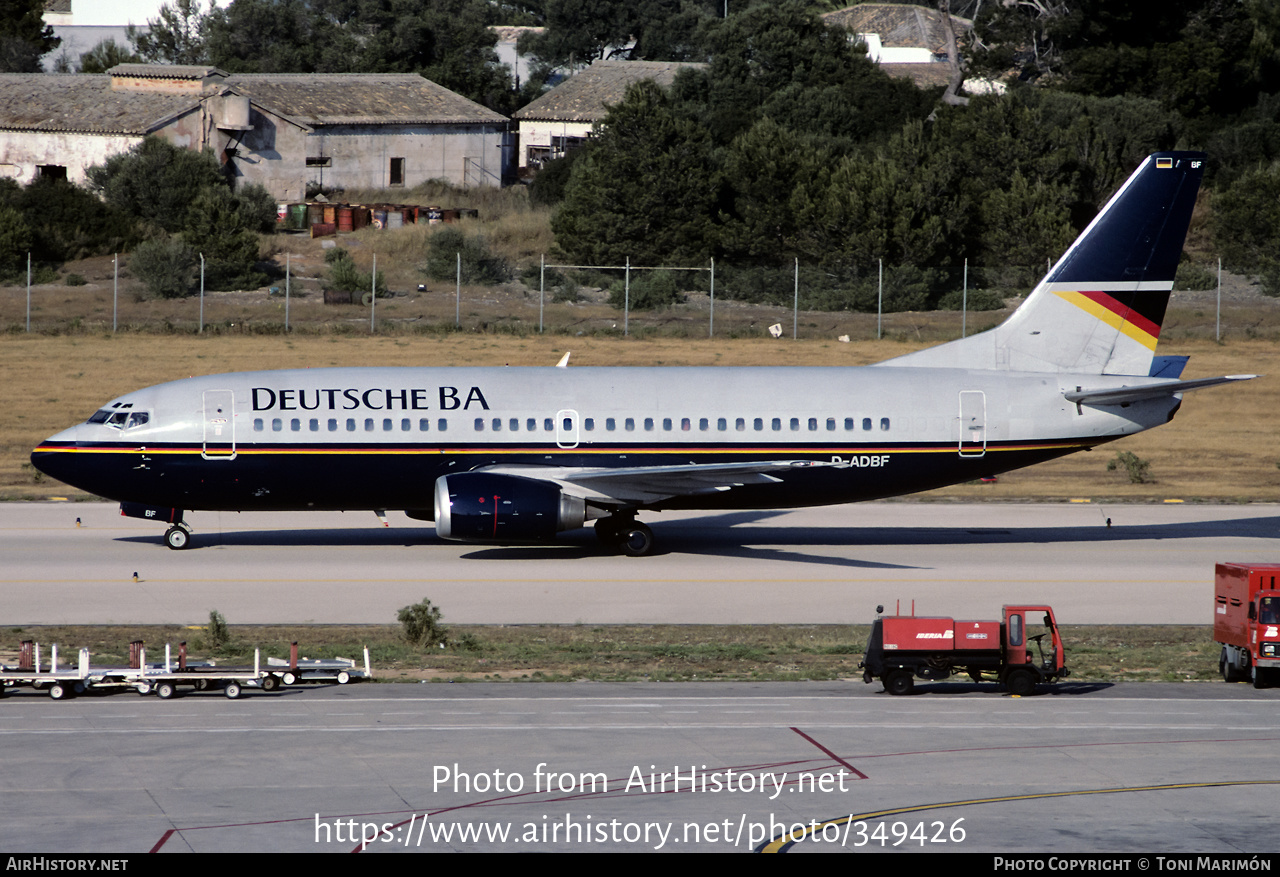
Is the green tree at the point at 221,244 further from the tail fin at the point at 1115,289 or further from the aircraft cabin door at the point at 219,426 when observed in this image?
the tail fin at the point at 1115,289

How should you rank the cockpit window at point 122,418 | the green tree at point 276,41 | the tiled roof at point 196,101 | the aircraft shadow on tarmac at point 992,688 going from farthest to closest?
the green tree at point 276,41, the tiled roof at point 196,101, the cockpit window at point 122,418, the aircraft shadow on tarmac at point 992,688

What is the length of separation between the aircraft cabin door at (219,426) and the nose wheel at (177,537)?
302 centimetres

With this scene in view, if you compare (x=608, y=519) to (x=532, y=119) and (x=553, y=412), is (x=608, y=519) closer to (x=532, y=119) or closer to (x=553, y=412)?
(x=553, y=412)

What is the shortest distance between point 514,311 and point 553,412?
34.8 meters

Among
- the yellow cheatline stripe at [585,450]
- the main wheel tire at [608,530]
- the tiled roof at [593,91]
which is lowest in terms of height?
the main wheel tire at [608,530]

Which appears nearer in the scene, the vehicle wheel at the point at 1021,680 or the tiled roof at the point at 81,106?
the vehicle wheel at the point at 1021,680

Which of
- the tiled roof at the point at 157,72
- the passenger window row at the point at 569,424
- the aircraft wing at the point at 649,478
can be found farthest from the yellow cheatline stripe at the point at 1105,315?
the tiled roof at the point at 157,72

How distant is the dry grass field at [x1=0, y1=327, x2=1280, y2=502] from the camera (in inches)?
1898

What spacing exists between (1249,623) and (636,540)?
601 inches

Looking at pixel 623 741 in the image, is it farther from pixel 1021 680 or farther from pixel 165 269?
pixel 165 269

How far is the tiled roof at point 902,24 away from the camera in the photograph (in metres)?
147

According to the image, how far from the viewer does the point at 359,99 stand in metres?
90.2

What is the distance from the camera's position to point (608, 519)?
1384 inches

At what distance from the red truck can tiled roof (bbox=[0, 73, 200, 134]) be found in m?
69.2
